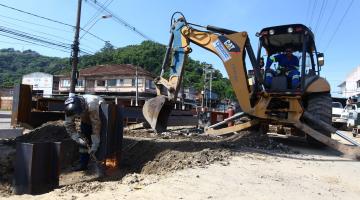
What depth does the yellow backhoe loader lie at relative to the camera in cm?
904

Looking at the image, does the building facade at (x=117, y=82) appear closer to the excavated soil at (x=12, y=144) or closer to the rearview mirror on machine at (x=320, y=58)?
the rearview mirror on machine at (x=320, y=58)

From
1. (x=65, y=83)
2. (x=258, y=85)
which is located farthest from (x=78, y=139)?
(x=65, y=83)

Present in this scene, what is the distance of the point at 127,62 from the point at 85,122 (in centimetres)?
6991

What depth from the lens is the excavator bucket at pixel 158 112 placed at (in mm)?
9398

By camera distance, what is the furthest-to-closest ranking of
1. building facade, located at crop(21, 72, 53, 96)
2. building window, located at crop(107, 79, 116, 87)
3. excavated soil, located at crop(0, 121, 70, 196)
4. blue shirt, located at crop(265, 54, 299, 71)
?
building facade, located at crop(21, 72, 53, 96) < building window, located at crop(107, 79, 116, 87) < blue shirt, located at crop(265, 54, 299, 71) < excavated soil, located at crop(0, 121, 70, 196)

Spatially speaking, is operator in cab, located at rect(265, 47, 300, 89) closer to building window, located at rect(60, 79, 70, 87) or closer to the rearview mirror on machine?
the rearview mirror on machine

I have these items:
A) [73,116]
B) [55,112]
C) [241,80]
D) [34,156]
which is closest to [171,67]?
[241,80]

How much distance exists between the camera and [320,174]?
6027 mm

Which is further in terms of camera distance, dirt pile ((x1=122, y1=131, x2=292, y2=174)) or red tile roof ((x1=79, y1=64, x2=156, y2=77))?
red tile roof ((x1=79, y1=64, x2=156, y2=77))

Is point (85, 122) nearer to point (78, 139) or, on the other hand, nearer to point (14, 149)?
point (78, 139)

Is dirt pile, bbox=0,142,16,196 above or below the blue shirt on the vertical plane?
below

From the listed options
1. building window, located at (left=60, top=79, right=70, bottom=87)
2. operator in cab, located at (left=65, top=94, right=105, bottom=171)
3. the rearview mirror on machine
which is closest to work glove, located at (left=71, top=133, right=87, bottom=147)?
operator in cab, located at (left=65, top=94, right=105, bottom=171)

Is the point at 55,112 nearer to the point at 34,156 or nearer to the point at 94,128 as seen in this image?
the point at 94,128

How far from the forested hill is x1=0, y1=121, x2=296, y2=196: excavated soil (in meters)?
54.7
